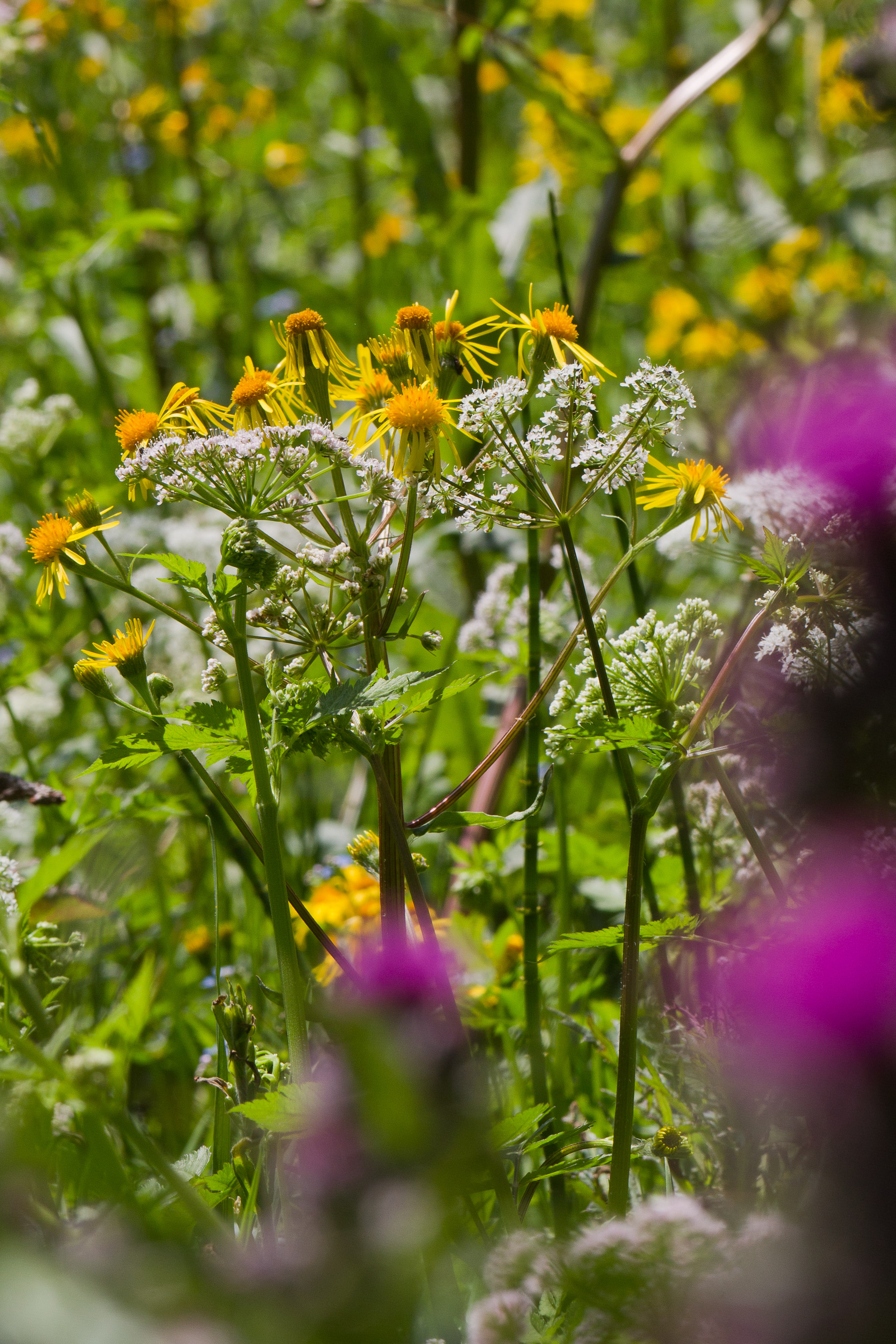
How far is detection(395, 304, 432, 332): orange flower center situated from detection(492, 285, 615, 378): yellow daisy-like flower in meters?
0.05

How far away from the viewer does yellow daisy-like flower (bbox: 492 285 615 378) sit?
63 centimetres

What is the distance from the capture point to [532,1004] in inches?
29.3

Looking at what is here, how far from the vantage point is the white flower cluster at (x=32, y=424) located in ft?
4.81

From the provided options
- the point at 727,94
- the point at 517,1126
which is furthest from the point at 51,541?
the point at 727,94

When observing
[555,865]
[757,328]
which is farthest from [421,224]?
[555,865]

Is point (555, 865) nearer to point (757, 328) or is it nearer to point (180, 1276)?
point (180, 1276)

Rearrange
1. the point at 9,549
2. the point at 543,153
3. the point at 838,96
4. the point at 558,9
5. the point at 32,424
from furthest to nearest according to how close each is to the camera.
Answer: the point at 543,153 → the point at 558,9 → the point at 838,96 → the point at 32,424 → the point at 9,549

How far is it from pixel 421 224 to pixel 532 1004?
1343mm

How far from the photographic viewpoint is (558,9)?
350cm

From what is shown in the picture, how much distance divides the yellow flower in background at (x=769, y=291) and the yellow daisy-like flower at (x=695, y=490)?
7.98ft

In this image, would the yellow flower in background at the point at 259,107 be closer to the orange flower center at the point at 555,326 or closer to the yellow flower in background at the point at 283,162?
the yellow flower in background at the point at 283,162

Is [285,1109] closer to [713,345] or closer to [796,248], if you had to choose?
[713,345]

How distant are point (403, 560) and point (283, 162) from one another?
276cm

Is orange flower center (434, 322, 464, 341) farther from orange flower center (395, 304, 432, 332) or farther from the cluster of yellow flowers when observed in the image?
the cluster of yellow flowers
